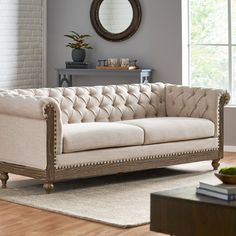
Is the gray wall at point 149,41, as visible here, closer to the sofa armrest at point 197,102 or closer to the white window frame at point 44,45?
the white window frame at point 44,45

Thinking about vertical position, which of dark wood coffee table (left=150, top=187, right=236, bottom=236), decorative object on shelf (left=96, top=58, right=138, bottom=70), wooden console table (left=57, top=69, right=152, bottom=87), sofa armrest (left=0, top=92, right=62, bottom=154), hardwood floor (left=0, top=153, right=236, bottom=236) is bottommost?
hardwood floor (left=0, top=153, right=236, bottom=236)

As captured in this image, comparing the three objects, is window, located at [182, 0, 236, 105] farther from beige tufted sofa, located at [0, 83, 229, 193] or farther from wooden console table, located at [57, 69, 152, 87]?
beige tufted sofa, located at [0, 83, 229, 193]

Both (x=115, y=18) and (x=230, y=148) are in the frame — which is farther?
(x=115, y=18)

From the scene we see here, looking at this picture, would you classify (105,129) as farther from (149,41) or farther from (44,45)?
(44,45)

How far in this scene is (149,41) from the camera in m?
8.73

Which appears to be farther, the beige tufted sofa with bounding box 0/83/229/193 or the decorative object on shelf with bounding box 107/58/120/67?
the decorative object on shelf with bounding box 107/58/120/67

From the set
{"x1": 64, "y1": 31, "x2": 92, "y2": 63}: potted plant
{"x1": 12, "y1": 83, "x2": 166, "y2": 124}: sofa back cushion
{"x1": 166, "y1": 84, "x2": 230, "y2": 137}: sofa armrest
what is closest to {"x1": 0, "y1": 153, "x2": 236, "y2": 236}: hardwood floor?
{"x1": 12, "y1": 83, "x2": 166, "y2": 124}: sofa back cushion

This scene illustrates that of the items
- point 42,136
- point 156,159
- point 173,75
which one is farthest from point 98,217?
point 173,75

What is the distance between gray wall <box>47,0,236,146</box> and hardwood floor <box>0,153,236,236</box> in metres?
3.53

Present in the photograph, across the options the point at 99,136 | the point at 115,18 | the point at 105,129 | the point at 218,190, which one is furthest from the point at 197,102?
the point at 218,190

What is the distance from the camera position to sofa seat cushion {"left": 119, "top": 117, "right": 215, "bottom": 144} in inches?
256

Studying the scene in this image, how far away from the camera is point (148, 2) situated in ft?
28.6

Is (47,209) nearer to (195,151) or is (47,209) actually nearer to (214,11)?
(195,151)

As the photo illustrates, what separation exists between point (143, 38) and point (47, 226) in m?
4.18
